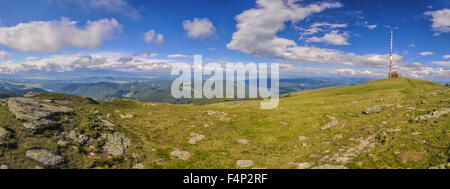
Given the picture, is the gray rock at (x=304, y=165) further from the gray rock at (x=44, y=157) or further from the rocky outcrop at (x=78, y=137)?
the rocky outcrop at (x=78, y=137)

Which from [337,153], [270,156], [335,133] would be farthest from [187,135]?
[335,133]

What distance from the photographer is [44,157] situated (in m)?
18.9

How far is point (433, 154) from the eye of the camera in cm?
1734

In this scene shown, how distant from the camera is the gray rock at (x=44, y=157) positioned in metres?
18.4

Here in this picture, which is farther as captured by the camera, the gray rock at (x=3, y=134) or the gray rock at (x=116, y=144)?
the gray rock at (x=116, y=144)

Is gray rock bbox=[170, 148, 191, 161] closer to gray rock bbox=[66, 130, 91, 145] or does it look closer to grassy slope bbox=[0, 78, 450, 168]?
grassy slope bbox=[0, 78, 450, 168]

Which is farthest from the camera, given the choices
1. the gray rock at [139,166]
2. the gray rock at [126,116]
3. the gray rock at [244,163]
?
the gray rock at [126,116]

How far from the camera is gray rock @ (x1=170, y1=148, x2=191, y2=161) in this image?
977 inches

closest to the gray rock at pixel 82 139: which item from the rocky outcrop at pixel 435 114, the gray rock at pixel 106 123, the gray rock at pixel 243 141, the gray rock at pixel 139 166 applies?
the gray rock at pixel 106 123

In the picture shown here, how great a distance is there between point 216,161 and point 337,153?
14.4 meters

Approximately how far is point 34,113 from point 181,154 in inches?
831

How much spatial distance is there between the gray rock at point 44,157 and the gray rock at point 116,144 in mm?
5053

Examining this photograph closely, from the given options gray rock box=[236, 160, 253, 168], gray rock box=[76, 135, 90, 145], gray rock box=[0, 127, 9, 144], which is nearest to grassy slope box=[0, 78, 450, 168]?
gray rock box=[236, 160, 253, 168]
